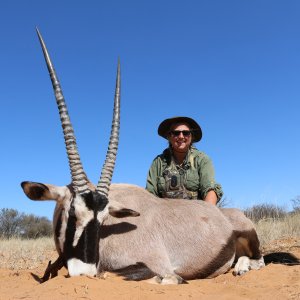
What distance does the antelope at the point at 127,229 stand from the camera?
13.3ft

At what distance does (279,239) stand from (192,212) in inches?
159

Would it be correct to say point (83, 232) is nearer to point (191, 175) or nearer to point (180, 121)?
point (191, 175)

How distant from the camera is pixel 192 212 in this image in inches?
205

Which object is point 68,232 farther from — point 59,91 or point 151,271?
point 59,91

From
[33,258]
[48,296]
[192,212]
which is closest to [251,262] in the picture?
[192,212]

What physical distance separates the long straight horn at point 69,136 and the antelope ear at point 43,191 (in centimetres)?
29

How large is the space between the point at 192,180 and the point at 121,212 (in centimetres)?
243

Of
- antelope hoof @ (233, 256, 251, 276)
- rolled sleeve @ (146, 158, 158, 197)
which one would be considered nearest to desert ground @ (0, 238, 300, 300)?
antelope hoof @ (233, 256, 251, 276)

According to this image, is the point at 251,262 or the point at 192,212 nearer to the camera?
the point at 192,212

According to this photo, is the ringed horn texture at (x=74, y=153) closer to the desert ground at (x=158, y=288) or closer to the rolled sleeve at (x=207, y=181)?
the desert ground at (x=158, y=288)

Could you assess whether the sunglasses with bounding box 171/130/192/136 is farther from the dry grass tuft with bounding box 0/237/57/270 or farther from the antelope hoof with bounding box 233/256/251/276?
the dry grass tuft with bounding box 0/237/57/270

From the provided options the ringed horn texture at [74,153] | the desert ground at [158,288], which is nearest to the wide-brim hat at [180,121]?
the ringed horn texture at [74,153]

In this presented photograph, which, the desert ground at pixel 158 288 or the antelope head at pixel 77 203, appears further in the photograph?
the antelope head at pixel 77 203

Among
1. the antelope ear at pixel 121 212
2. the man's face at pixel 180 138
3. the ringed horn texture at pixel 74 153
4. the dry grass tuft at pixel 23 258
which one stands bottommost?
the dry grass tuft at pixel 23 258
